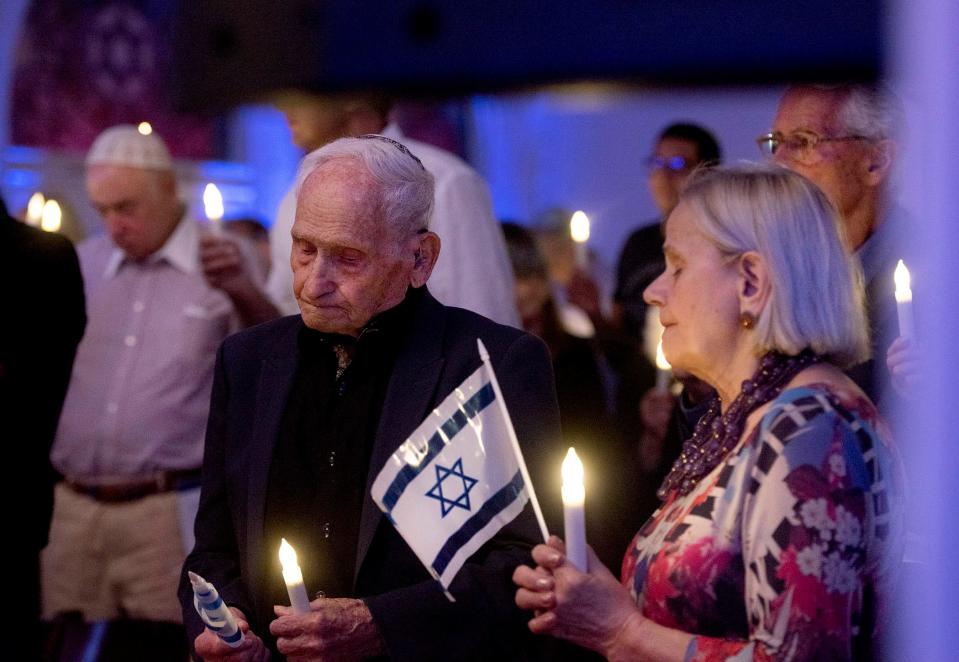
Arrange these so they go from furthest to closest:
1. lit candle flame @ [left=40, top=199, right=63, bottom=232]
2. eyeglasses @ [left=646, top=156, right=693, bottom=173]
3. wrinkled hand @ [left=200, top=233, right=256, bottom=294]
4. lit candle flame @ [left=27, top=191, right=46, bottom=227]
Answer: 1. eyeglasses @ [left=646, top=156, right=693, bottom=173]
2. lit candle flame @ [left=27, top=191, right=46, bottom=227]
3. lit candle flame @ [left=40, top=199, right=63, bottom=232]
4. wrinkled hand @ [left=200, top=233, right=256, bottom=294]

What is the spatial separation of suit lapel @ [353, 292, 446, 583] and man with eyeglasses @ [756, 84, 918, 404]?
3.18ft

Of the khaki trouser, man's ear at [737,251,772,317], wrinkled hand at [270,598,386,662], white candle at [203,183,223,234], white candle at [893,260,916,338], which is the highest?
white candle at [203,183,223,234]

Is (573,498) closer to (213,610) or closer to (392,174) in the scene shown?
(213,610)

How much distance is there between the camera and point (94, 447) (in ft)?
13.6

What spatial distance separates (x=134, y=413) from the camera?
13.6 feet

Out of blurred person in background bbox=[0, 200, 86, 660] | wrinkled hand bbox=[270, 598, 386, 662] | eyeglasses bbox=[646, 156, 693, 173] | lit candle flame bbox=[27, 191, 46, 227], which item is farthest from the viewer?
eyeglasses bbox=[646, 156, 693, 173]

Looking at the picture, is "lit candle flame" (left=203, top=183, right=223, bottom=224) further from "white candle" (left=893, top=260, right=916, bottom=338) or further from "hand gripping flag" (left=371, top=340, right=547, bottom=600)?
"white candle" (left=893, top=260, right=916, bottom=338)

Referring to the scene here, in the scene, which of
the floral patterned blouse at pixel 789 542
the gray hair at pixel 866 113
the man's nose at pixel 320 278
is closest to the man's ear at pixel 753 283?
the floral patterned blouse at pixel 789 542

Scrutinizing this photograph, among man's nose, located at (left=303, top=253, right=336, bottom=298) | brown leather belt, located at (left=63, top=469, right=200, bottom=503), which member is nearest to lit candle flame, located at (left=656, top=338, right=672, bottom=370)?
man's nose, located at (left=303, top=253, right=336, bottom=298)

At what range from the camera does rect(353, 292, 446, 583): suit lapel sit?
2.36 meters

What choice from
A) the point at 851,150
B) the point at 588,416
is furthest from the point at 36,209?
the point at 851,150

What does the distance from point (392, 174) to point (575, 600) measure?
35.9 inches

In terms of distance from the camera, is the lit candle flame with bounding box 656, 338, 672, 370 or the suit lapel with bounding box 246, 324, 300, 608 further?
the suit lapel with bounding box 246, 324, 300, 608

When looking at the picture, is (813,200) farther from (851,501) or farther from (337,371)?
(337,371)
